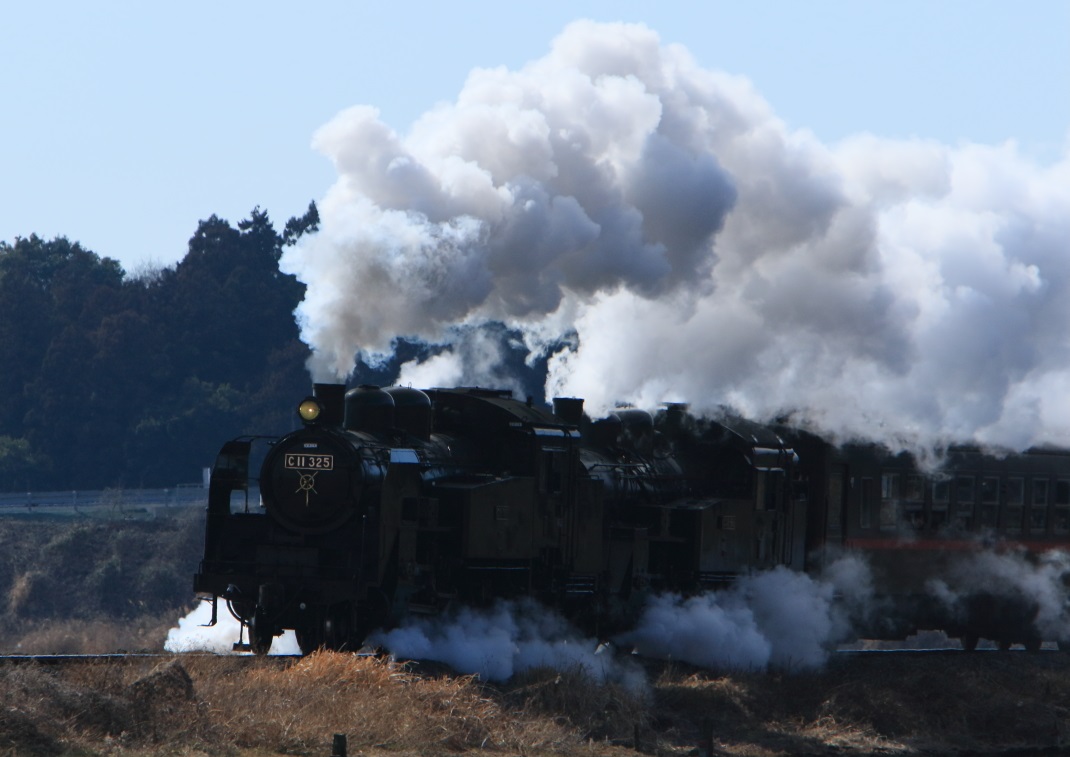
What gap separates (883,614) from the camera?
26.1 metres

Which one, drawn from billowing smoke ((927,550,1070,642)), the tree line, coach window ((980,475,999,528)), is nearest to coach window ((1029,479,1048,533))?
billowing smoke ((927,550,1070,642))

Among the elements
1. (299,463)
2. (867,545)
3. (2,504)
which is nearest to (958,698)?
(867,545)

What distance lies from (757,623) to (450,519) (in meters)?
6.07

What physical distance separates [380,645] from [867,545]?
10.2 metres

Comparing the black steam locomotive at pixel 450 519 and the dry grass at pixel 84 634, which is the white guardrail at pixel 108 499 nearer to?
the dry grass at pixel 84 634

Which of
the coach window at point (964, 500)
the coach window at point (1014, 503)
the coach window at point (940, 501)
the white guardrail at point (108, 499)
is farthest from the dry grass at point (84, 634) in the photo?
the coach window at point (1014, 503)

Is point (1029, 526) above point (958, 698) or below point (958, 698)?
above

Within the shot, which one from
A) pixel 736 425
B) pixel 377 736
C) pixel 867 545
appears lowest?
pixel 377 736

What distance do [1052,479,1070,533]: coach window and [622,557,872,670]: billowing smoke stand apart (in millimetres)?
4928

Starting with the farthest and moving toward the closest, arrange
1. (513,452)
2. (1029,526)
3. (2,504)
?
(2,504), (1029,526), (513,452)

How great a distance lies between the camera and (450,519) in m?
19.4

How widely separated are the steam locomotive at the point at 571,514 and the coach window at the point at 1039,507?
3cm

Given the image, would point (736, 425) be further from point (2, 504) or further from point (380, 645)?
point (2, 504)

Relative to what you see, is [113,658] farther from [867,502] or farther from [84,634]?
[84,634]
